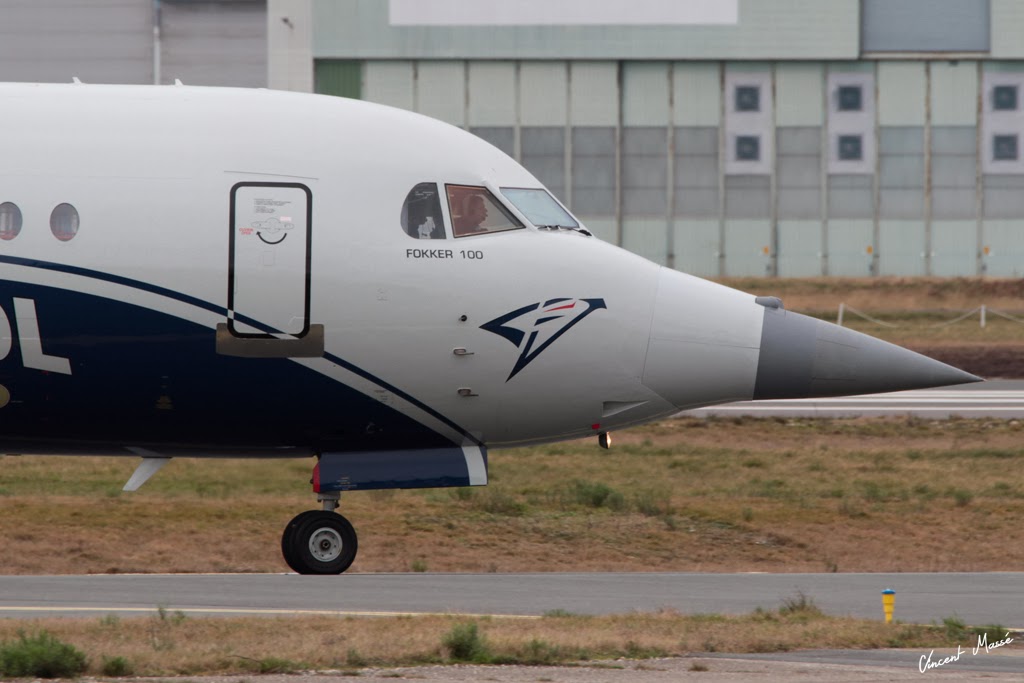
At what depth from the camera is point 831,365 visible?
1423 centimetres

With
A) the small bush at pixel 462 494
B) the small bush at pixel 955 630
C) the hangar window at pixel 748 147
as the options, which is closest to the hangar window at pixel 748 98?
the hangar window at pixel 748 147

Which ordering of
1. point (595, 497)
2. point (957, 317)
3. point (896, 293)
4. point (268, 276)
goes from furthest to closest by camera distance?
point (896, 293)
point (957, 317)
point (595, 497)
point (268, 276)

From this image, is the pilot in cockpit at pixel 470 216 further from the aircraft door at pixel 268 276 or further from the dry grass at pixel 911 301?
the dry grass at pixel 911 301

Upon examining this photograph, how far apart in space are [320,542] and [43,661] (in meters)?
2.79

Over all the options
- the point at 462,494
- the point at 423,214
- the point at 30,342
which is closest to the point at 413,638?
the point at 423,214

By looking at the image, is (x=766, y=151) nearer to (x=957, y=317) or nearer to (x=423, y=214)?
Result: (x=957, y=317)

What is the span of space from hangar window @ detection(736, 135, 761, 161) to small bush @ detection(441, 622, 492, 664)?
54390mm

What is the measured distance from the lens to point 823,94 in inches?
2611

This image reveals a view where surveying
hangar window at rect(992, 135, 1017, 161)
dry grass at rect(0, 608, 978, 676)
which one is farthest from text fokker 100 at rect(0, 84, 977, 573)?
hangar window at rect(992, 135, 1017, 161)

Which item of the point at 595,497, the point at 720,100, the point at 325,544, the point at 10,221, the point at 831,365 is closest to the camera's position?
the point at 10,221

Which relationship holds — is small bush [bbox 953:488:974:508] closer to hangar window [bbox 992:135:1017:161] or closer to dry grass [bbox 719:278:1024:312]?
dry grass [bbox 719:278:1024:312]

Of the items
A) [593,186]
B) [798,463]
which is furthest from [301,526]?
[593,186]

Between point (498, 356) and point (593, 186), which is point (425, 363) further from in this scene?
point (593, 186)

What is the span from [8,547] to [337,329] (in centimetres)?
1170
